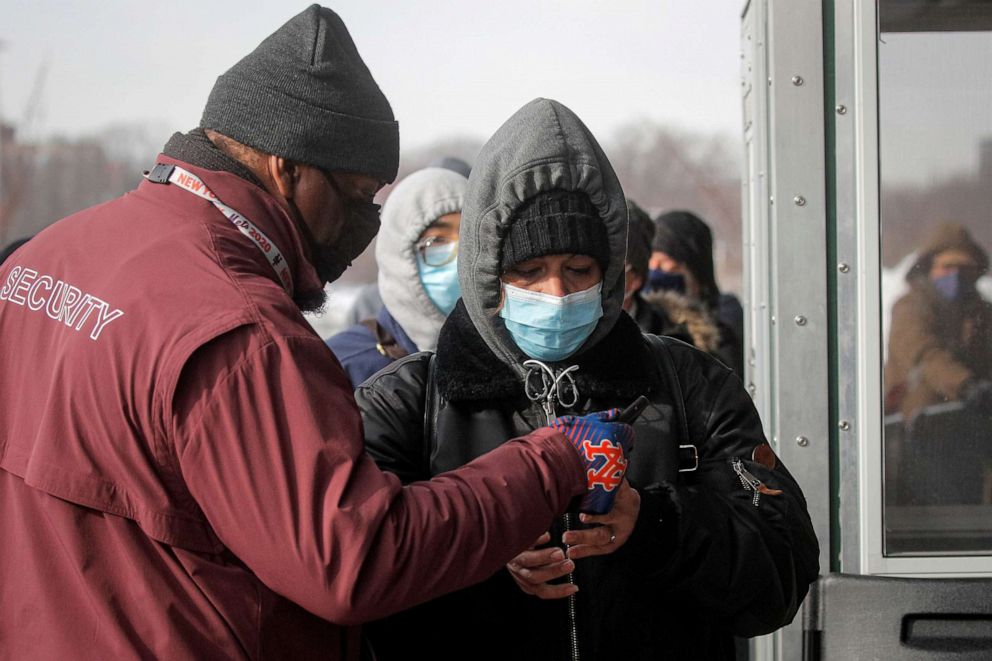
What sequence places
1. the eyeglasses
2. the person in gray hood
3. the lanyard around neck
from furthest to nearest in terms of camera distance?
1. the eyeglasses
2. the person in gray hood
3. the lanyard around neck

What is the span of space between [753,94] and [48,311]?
6.21 ft

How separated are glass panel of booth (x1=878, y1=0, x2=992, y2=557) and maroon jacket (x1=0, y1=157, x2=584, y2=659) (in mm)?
1462

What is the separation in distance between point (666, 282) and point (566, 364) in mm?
3488

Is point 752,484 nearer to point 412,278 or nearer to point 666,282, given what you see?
point 412,278

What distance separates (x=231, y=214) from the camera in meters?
1.64

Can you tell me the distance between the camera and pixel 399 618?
6.50 feet

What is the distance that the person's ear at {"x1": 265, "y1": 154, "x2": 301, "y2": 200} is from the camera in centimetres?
176

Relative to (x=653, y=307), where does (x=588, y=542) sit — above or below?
below

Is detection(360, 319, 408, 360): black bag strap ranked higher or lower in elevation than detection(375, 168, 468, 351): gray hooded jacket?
lower

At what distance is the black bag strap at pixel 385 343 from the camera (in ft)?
11.7

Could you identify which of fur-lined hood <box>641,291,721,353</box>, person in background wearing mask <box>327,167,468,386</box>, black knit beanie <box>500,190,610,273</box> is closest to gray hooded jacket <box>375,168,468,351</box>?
person in background wearing mask <box>327,167,468,386</box>

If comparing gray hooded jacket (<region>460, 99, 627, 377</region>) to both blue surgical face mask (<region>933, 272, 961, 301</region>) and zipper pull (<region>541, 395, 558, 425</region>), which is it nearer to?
zipper pull (<region>541, 395, 558, 425</region>)

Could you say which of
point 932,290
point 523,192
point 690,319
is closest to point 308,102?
point 523,192

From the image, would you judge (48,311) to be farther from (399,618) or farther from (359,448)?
(399,618)
